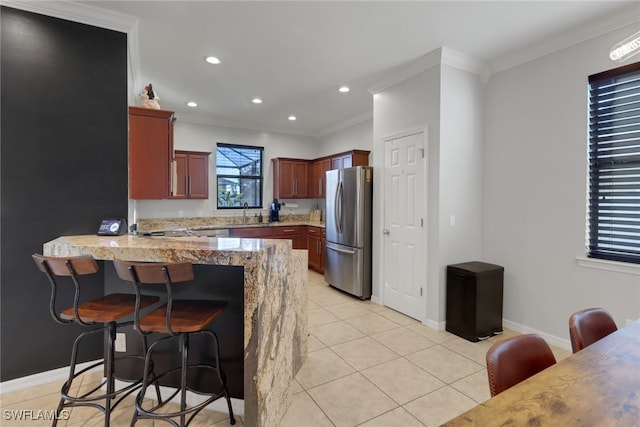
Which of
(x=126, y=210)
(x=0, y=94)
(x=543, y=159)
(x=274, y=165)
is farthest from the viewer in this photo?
(x=274, y=165)

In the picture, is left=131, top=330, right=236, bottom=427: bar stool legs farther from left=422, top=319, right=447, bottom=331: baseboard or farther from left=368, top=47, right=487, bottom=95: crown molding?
left=368, top=47, right=487, bottom=95: crown molding

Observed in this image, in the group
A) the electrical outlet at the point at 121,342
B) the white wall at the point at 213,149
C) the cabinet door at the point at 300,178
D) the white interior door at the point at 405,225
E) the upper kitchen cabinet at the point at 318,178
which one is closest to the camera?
the electrical outlet at the point at 121,342

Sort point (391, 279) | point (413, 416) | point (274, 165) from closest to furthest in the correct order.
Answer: point (413, 416), point (391, 279), point (274, 165)

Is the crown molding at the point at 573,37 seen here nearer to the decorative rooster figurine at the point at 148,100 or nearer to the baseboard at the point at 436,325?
the baseboard at the point at 436,325

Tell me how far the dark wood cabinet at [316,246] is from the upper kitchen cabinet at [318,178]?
0.83 metres

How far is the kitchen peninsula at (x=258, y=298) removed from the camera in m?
1.65

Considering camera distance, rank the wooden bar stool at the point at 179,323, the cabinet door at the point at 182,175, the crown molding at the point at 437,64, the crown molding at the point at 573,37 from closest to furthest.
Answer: the wooden bar stool at the point at 179,323, the crown molding at the point at 573,37, the crown molding at the point at 437,64, the cabinet door at the point at 182,175

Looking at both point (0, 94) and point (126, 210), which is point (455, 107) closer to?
point (126, 210)

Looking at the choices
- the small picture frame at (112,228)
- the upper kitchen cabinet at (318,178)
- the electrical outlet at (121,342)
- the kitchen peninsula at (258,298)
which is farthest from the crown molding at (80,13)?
the upper kitchen cabinet at (318,178)

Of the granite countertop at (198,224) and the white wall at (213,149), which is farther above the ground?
the white wall at (213,149)

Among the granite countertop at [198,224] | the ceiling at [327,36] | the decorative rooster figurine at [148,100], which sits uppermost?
the ceiling at [327,36]

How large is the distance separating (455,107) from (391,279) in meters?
2.20

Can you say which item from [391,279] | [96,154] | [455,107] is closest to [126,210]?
[96,154]

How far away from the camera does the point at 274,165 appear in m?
6.48
